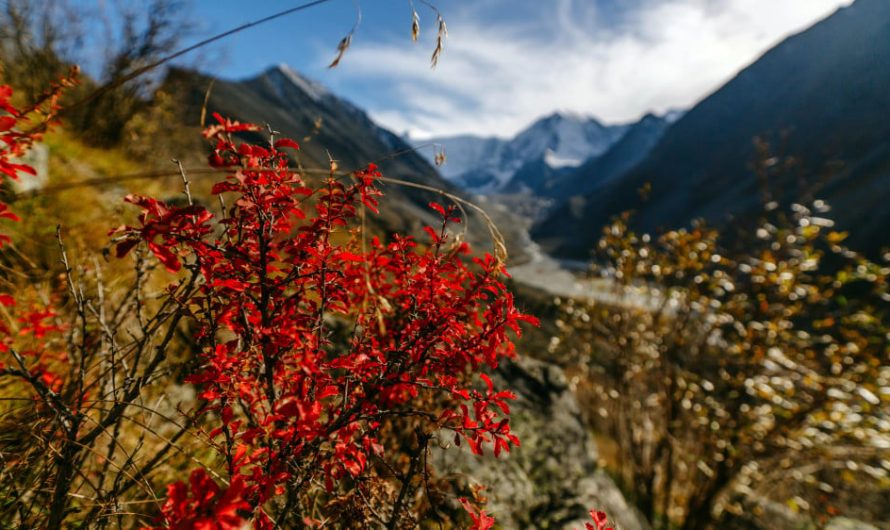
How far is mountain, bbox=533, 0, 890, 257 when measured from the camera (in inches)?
2454

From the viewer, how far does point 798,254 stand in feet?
19.1

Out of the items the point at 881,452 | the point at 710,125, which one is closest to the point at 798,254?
the point at 881,452

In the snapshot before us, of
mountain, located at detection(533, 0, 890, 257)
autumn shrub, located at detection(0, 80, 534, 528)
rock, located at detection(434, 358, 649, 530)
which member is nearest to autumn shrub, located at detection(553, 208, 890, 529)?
rock, located at detection(434, 358, 649, 530)

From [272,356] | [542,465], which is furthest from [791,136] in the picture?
[272,356]

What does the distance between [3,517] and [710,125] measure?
158479 mm

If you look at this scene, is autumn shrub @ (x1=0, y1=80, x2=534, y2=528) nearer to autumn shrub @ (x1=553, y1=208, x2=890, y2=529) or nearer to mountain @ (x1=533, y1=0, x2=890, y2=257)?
autumn shrub @ (x1=553, y1=208, x2=890, y2=529)

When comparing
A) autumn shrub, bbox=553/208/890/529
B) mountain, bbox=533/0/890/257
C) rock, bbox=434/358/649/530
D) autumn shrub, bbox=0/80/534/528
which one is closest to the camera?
autumn shrub, bbox=0/80/534/528

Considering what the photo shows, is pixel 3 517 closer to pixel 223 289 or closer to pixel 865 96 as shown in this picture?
pixel 223 289

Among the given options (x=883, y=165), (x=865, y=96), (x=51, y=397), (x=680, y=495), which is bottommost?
(x=680, y=495)

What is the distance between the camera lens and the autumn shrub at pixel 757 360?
540 cm

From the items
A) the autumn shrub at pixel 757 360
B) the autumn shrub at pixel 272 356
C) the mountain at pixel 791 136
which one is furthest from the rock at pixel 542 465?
the mountain at pixel 791 136

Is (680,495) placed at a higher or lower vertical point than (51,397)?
lower

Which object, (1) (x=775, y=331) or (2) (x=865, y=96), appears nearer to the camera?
(1) (x=775, y=331)

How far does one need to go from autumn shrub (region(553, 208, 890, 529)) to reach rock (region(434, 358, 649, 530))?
4.49 feet
